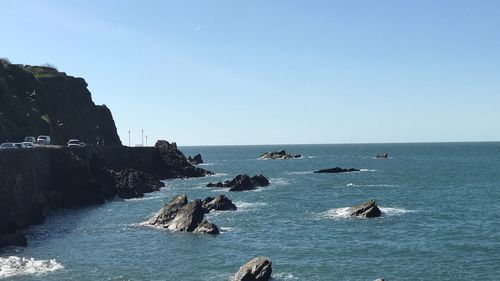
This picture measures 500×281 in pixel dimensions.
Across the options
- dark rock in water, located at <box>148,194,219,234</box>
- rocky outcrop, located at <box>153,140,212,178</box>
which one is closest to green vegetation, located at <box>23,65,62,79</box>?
rocky outcrop, located at <box>153,140,212,178</box>

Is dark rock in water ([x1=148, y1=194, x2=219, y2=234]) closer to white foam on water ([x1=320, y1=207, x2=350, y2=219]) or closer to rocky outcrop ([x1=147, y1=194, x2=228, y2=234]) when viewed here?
rocky outcrop ([x1=147, y1=194, x2=228, y2=234])

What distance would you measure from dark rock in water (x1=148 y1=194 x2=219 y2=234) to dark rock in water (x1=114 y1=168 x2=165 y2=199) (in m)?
31.5

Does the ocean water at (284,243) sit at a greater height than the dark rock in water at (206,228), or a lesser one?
lesser

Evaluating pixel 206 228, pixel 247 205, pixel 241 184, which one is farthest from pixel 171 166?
pixel 206 228

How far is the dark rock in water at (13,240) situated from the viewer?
4983 centimetres

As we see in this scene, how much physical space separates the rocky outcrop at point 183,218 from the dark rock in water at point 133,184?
1235 inches

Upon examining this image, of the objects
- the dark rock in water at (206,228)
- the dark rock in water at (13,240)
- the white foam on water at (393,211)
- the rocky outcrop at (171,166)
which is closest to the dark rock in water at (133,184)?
the rocky outcrop at (171,166)

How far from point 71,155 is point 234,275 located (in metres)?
57.1

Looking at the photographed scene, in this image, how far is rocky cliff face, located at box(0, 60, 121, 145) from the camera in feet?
332

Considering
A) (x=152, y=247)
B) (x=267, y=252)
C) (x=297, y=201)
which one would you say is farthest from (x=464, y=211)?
(x=152, y=247)

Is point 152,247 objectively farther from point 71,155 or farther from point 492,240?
point 71,155

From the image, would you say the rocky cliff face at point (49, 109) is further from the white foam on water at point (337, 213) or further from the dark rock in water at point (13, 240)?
the white foam on water at point (337, 213)

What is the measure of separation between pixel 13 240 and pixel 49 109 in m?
80.7

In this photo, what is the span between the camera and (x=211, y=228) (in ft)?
185
